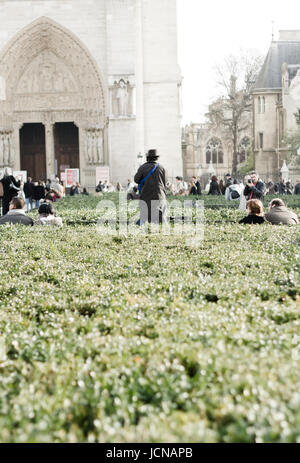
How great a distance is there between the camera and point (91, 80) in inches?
1347

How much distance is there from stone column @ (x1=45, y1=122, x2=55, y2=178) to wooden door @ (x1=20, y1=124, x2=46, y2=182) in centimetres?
193

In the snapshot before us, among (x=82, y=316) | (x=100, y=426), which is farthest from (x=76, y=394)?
(x=82, y=316)

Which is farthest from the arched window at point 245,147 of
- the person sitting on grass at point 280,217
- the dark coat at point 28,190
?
the person sitting on grass at point 280,217

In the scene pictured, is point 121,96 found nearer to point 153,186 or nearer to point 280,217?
point 153,186

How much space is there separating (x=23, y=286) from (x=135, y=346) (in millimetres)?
2180

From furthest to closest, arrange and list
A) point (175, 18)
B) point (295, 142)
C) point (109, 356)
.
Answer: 1. point (295, 142)
2. point (175, 18)
3. point (109, 356)

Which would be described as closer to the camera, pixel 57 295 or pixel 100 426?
pixel 100 426

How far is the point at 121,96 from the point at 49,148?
5.28 meters

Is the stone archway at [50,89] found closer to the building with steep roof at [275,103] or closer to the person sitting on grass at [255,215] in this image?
the building with steep roof at [275,103]

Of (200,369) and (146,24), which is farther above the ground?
(146,24)

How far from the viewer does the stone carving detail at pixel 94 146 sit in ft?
114

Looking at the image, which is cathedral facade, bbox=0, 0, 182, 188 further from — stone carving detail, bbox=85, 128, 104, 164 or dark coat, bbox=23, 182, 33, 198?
dark coat, bbox=23, 182, 33, 198

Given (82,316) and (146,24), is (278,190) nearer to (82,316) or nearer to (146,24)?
(146,24)

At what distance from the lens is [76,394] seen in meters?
2.91
